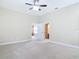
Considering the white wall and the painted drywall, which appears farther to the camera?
the white wall

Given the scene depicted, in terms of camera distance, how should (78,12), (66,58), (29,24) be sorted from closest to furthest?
(66,58), (78,12), (29,24)

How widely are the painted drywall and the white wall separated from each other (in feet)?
7.89

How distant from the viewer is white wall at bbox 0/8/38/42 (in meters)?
7.63

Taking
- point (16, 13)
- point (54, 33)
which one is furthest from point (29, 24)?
point (54, 33)

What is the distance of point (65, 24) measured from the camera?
735 cm

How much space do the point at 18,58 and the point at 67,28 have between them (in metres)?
4.51

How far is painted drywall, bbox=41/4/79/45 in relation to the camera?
6563 millimetres

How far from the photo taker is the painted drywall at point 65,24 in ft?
21.5

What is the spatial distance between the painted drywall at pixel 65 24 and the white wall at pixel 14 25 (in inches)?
94.6

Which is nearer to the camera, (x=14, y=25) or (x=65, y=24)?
(x=65, y=24)

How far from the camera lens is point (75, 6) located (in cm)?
661

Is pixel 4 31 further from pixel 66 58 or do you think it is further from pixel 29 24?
pixel 66 58

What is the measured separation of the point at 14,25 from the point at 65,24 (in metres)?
4.32

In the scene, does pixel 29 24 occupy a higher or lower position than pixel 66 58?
higher
